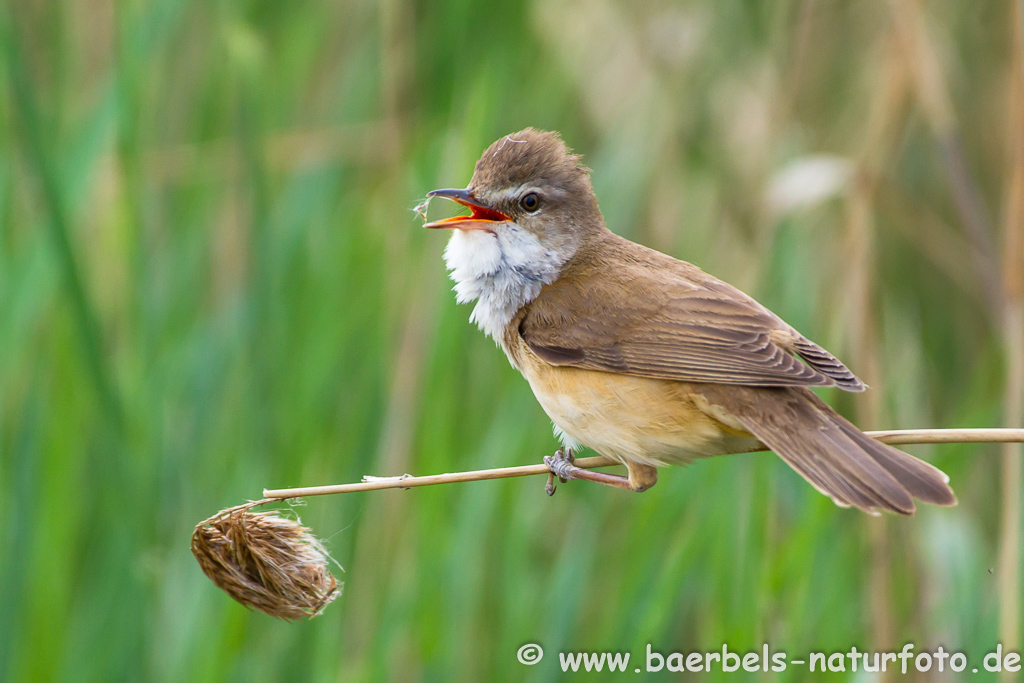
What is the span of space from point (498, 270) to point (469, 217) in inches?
6.9

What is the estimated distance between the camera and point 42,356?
326 cm

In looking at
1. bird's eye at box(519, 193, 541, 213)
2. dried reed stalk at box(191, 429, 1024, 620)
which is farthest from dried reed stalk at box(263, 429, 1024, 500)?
bird's eye at box(519, 193, 541, 213)

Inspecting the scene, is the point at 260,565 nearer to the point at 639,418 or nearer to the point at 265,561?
the point at 265,561

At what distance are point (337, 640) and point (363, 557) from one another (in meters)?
0.36

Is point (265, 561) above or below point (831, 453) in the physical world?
below

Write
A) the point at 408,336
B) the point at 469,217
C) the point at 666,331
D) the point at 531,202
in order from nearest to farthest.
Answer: the point at 666,331, the point at 469,217, the point at 531,202, the point at 408,336

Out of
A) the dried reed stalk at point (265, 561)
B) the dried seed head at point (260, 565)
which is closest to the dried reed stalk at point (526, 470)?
the dried reed stalk at point (265, 561)

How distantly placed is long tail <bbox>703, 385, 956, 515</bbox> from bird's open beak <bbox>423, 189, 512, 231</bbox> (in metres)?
0.79

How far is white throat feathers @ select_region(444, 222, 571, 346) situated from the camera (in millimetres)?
2941

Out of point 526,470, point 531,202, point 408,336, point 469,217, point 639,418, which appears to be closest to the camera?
point 526,470

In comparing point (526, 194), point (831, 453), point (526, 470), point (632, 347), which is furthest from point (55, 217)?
point (831, 453)

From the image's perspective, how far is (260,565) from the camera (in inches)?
93.7

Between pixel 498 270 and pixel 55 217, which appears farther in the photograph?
pixel 498 270

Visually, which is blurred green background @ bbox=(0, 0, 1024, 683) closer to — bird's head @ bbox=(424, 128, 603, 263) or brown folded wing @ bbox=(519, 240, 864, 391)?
bird's head @ bbox=(424, 128, 603, 263)
